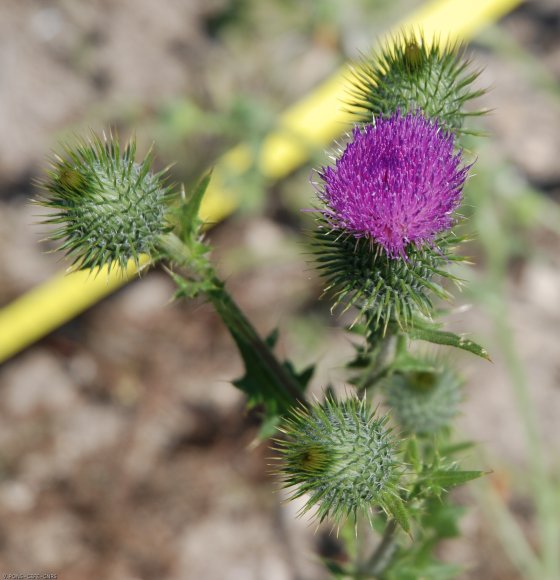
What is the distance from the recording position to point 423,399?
3.05 m

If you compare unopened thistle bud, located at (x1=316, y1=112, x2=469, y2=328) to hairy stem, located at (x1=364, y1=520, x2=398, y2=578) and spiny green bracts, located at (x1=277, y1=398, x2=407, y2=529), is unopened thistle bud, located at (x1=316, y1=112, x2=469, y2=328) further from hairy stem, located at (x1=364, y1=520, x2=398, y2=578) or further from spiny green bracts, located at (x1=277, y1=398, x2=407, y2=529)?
hairy stem, located at (x1=364, y1=520, x2=398, y2=578)

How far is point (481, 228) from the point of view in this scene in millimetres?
4758

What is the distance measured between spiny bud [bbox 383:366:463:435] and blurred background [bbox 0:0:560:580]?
1449 millimetres

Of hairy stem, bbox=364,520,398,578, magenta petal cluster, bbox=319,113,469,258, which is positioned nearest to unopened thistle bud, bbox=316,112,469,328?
magenta petal cluster, bbox=319,113,469,258

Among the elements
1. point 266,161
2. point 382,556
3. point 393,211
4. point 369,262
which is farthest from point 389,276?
point 266,161

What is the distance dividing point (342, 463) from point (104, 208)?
123 centimetres

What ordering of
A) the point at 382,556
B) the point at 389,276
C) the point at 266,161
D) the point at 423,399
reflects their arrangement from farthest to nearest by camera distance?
the point at 266,161, the point at 423,399, the point at 382,556, the point at 389,276

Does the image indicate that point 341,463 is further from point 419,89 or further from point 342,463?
point 419,89

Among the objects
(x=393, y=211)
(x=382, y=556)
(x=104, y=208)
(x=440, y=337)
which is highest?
(x=104, y=208)

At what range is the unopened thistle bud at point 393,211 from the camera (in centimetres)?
235

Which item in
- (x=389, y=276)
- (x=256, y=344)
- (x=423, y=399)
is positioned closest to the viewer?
(x=389, y=276)

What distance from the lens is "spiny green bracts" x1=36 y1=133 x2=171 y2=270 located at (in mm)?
2598

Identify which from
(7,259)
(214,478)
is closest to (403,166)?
(214,478)

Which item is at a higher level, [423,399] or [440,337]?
[440,337]
